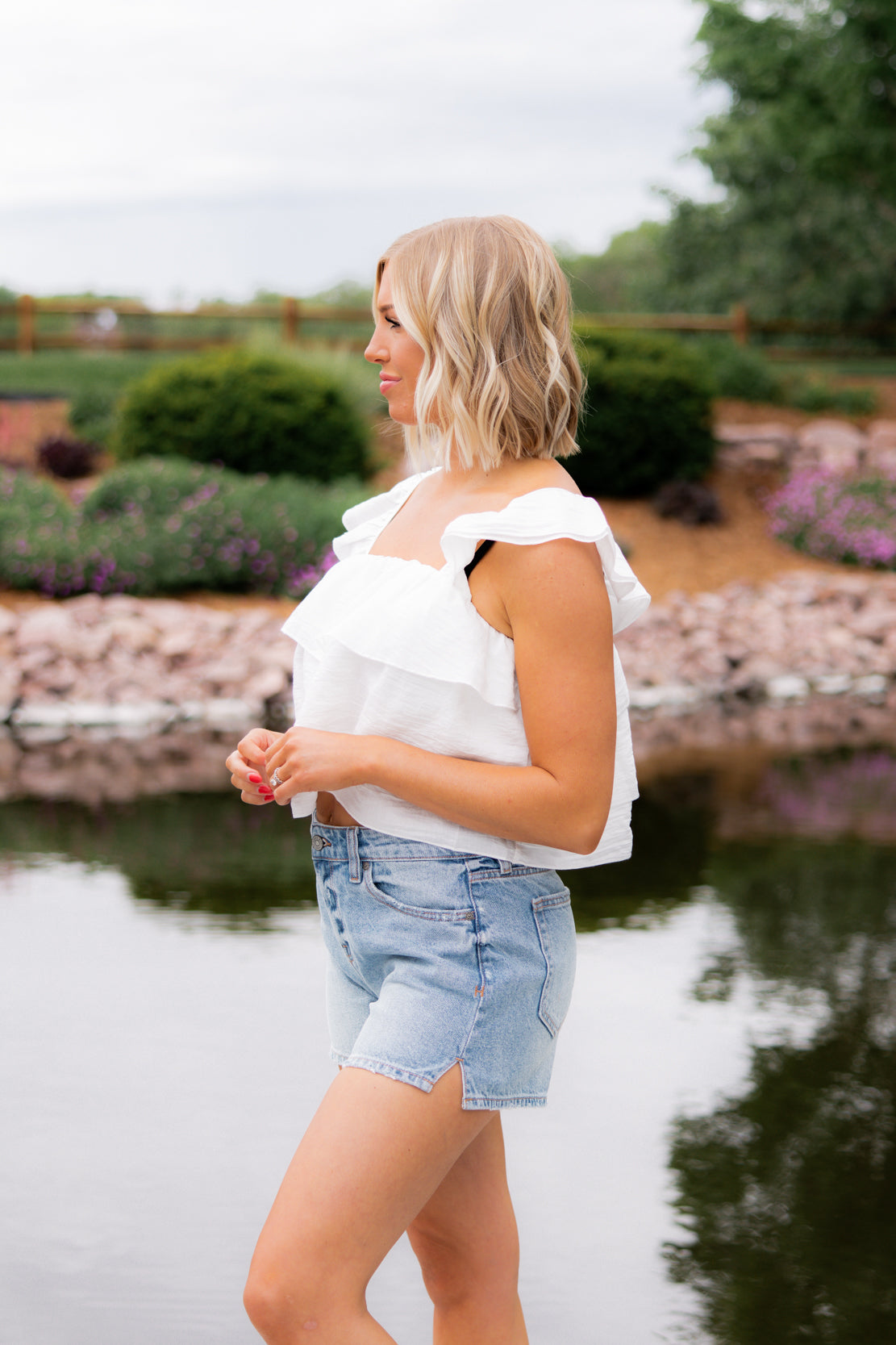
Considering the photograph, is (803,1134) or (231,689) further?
(231,689)

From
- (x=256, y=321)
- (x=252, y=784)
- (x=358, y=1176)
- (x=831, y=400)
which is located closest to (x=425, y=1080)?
(x=358, y=1176)

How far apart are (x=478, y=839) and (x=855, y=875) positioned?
178 inches

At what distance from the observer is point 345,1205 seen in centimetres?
165

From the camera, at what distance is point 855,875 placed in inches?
236

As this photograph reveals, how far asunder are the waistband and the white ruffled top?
0.04 feet

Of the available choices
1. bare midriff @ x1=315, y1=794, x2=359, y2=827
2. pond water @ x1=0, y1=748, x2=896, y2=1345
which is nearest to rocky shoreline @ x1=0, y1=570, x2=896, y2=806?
pond water @ x1=0, y1=748, x2=896, y2=1345

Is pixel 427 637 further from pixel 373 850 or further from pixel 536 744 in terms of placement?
pixel 373 850

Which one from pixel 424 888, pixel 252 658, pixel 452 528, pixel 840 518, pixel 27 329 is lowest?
pixel 252 658

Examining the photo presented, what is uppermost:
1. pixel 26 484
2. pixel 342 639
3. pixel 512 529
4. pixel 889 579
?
pixel 512 529

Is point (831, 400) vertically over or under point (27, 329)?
under

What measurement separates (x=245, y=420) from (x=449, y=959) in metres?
13.1

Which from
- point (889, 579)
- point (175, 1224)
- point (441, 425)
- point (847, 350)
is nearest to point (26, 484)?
point (889, 579)

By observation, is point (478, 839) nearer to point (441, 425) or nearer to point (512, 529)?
point (512, 529)

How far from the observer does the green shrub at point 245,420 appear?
14555 millimetres
